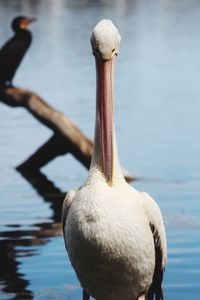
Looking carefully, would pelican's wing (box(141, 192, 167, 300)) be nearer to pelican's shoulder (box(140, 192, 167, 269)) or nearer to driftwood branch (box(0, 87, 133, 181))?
pelican's shoulder (box(140, 192, 167, 269))

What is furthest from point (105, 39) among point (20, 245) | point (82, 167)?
point (82, 167)

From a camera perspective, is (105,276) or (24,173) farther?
(24,173)

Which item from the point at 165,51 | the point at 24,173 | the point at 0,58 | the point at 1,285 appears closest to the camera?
the point at 1,285

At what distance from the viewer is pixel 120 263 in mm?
5836

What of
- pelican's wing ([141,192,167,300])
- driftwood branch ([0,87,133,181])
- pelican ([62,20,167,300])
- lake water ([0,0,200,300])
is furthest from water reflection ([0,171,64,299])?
pelican ([62,20,167,300])

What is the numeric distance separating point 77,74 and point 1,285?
47.5 ft

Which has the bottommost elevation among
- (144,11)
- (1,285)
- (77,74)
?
(144,11)

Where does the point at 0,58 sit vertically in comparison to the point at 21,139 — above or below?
above

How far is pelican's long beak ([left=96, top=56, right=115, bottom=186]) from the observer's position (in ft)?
18.9

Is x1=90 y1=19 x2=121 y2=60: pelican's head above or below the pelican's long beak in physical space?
above

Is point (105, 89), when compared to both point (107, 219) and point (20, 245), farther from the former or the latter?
point (20, 245)

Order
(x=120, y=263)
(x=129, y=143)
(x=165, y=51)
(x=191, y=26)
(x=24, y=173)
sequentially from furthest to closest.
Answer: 1. (x=191, y=26)
2. (x=165, y=51)
3. (x=129, y=143)
4. (x=24, y=173)
5. (x=120, y=263)

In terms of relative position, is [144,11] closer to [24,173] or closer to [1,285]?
[24,173]

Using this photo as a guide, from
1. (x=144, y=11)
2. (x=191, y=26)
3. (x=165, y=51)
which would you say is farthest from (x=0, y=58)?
(x=144, y=11)
